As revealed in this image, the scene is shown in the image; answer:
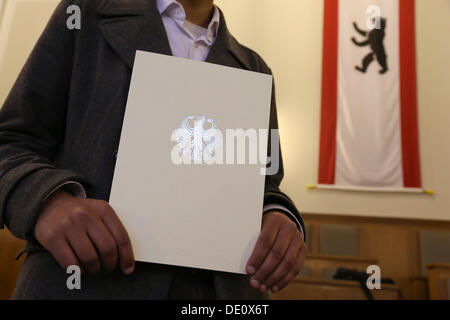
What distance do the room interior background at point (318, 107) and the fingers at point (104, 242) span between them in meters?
4.14

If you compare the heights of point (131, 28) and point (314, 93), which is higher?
point (314, 93)

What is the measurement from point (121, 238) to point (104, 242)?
0.08 ft

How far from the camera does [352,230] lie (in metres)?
4.47

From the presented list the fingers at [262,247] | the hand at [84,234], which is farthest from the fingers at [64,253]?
the fingers at [262,247]

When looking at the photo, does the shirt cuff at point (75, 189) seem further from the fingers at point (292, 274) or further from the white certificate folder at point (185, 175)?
the fingers at point (292, 274)

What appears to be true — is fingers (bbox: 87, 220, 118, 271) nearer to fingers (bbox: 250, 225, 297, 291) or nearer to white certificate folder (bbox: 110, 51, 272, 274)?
white certificate folder (bbox: 110, 51, 272, 274)

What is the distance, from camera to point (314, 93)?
497 centimetres

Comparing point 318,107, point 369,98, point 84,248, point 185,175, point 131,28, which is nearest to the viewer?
point 84,248

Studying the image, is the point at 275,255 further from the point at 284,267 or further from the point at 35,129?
the point at 35,129

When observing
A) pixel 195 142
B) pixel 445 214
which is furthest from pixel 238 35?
pixel 195 142

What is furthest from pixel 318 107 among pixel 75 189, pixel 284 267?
pixel 75 189

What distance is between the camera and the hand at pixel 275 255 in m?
0.65

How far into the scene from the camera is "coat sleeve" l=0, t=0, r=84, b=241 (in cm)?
57

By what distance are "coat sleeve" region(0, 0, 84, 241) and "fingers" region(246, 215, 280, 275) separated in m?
0.31
